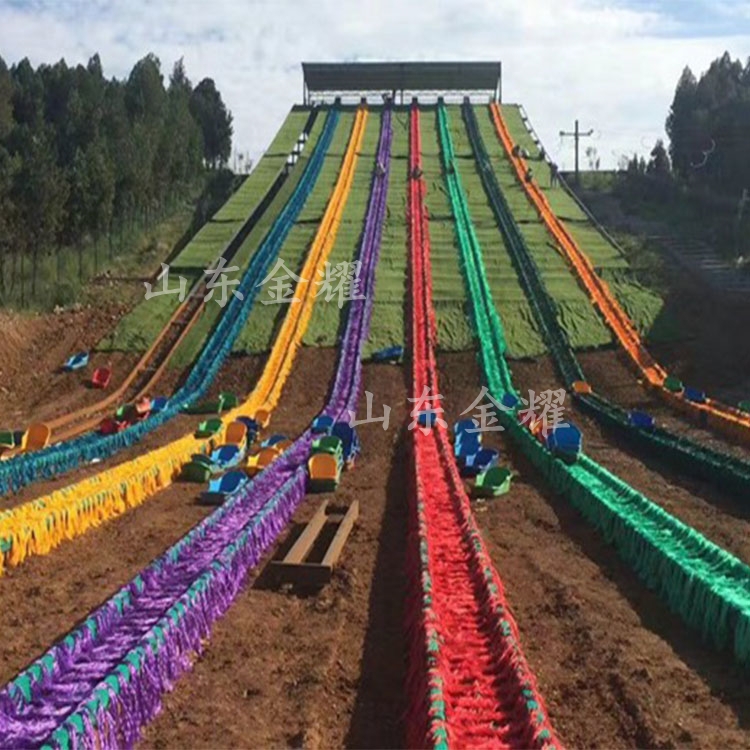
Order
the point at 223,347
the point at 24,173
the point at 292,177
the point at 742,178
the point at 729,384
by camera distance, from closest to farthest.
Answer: the point at 729,384, the point at 223,347, the point at 24,173, the point at 292,177, the point at 742,178

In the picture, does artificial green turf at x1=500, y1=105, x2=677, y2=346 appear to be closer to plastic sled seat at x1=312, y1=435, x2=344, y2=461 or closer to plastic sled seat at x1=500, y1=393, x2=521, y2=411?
plastic sled seat at x1=500, y1=393, x2=521, y2=411

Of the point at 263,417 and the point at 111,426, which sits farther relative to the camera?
the point at 263,417

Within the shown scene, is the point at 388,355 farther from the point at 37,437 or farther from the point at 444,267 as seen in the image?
the point at 37,437

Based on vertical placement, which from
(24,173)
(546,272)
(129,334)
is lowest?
(129,334)

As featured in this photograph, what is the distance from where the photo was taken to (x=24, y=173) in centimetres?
2553

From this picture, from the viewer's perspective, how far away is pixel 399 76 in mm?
53375

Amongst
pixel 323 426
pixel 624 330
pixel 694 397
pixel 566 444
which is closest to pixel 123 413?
pixel 323 426

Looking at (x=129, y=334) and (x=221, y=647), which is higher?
(x=129, y=334)

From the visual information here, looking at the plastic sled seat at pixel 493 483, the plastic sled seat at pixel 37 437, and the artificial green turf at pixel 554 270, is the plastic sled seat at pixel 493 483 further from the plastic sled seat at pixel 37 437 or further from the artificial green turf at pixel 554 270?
the artificial green turf at pixel 554 270

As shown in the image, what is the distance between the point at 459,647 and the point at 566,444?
7387mm

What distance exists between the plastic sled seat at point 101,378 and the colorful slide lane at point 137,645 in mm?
Result: 10721

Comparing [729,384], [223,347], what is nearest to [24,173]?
[223,347]

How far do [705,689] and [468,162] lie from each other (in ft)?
119

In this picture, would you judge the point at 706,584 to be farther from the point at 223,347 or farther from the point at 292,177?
the point at 292,177
